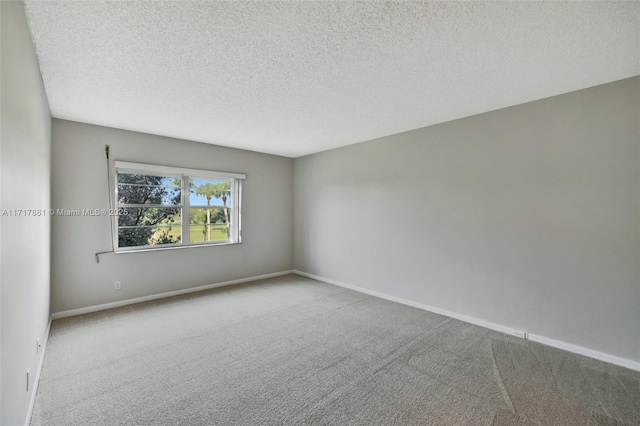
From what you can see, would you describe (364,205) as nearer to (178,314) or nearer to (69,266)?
(178,314)

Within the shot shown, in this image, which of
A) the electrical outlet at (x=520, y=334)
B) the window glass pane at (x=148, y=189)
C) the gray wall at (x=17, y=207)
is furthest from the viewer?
the window glass pane at (x=148, y=189)

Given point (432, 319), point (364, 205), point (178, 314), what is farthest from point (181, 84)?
point (432, 319)

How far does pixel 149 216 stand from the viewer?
13.6 ft

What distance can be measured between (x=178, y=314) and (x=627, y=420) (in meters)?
4.15

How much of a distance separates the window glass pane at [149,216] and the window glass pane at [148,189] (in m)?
0.10

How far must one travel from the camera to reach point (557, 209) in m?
2.72

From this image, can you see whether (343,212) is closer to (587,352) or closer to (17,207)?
(587,352)

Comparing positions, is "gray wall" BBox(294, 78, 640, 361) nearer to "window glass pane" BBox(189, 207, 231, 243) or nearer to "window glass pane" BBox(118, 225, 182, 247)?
"window glass pane" BBox(189, 207, 231, 243)

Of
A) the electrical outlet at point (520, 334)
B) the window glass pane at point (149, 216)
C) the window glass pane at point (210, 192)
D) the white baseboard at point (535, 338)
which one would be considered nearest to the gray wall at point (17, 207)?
the window glass pane at point (149, 216)

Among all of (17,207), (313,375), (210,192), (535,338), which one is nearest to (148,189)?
(210,192)

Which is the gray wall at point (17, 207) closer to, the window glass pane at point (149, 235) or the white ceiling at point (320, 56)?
the white ceiling at point (320, 56)

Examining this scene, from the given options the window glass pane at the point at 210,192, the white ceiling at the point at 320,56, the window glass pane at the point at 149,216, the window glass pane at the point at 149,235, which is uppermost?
the white ceiling at the point at 320,56

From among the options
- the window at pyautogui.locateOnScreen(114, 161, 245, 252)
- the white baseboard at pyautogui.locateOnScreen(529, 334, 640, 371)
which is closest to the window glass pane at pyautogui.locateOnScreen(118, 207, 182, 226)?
the window at pyautogui.locateOnScreen(114, 161, 245, 252)

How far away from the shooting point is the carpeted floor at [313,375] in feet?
5.98
